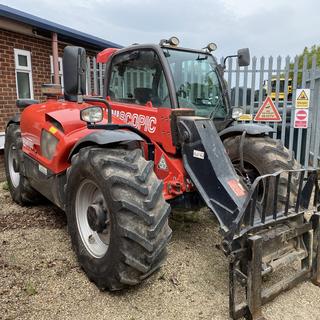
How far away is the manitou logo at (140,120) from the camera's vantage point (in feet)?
11.4

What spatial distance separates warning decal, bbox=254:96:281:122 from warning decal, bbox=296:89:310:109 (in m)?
0.41

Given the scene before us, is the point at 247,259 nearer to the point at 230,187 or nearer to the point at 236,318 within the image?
the point at 236,318

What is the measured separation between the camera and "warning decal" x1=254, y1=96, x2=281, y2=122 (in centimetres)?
658

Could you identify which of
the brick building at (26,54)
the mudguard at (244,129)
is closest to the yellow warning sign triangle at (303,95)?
the mudguard at (244,129)

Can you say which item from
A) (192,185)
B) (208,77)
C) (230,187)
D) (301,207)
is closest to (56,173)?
(192,185)

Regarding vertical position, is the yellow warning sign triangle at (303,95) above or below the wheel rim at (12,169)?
above

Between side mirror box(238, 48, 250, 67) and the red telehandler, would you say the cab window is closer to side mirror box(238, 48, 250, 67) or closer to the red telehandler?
the red telehandler

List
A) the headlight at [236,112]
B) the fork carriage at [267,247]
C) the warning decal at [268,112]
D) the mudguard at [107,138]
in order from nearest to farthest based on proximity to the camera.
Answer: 1. the fork carriage at [267,247]
2. the mudguard at [107,138]
3. the headlight at [236,112]
4. the warning decal at [268,112]

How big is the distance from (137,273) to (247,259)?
79 cm

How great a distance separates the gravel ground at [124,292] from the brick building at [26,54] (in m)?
3.68

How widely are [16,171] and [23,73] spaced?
314 cm

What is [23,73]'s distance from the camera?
707cm

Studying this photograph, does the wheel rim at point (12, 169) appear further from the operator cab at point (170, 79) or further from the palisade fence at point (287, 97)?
the palisade fence at point (287, 97)

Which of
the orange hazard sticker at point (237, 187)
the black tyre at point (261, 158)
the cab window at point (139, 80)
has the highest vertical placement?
the cab window at point (139, 80)
